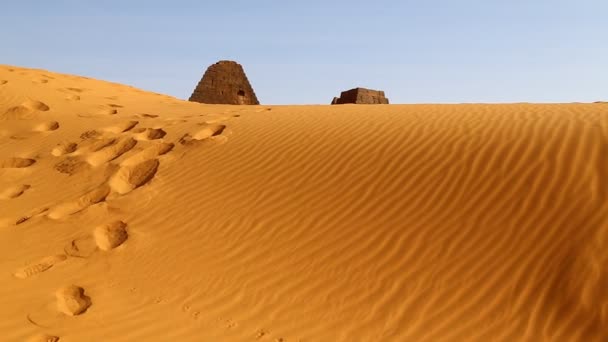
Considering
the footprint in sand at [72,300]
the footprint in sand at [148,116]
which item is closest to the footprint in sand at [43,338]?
the footprint in sand at [72,300]

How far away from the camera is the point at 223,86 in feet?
75.4

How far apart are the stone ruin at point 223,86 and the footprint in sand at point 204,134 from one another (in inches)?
581

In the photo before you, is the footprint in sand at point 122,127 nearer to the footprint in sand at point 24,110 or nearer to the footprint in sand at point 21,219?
the footprint in sand at point 24,110

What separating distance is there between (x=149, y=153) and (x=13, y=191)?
1.71 metres

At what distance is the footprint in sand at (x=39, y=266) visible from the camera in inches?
175

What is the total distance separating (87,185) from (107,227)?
1276mm

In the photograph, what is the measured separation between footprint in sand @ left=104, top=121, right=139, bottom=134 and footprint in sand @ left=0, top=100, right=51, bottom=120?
7.89ft

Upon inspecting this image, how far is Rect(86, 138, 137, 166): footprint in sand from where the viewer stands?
700 cm

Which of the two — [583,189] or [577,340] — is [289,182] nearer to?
[583,189]

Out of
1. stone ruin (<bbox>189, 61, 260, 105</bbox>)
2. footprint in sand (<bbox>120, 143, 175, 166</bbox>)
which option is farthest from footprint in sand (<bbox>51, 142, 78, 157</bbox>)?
stone ruin (<bbox>189, 61, 260, 105</bbox>)

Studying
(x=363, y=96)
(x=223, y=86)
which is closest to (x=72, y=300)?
(x=363, y=96)

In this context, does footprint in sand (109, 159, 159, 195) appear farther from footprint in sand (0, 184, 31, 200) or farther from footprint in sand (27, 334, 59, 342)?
footprint in sand (27, 334, 59, 342)

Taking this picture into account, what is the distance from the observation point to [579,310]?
346cm

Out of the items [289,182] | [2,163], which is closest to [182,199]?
[289,182]
